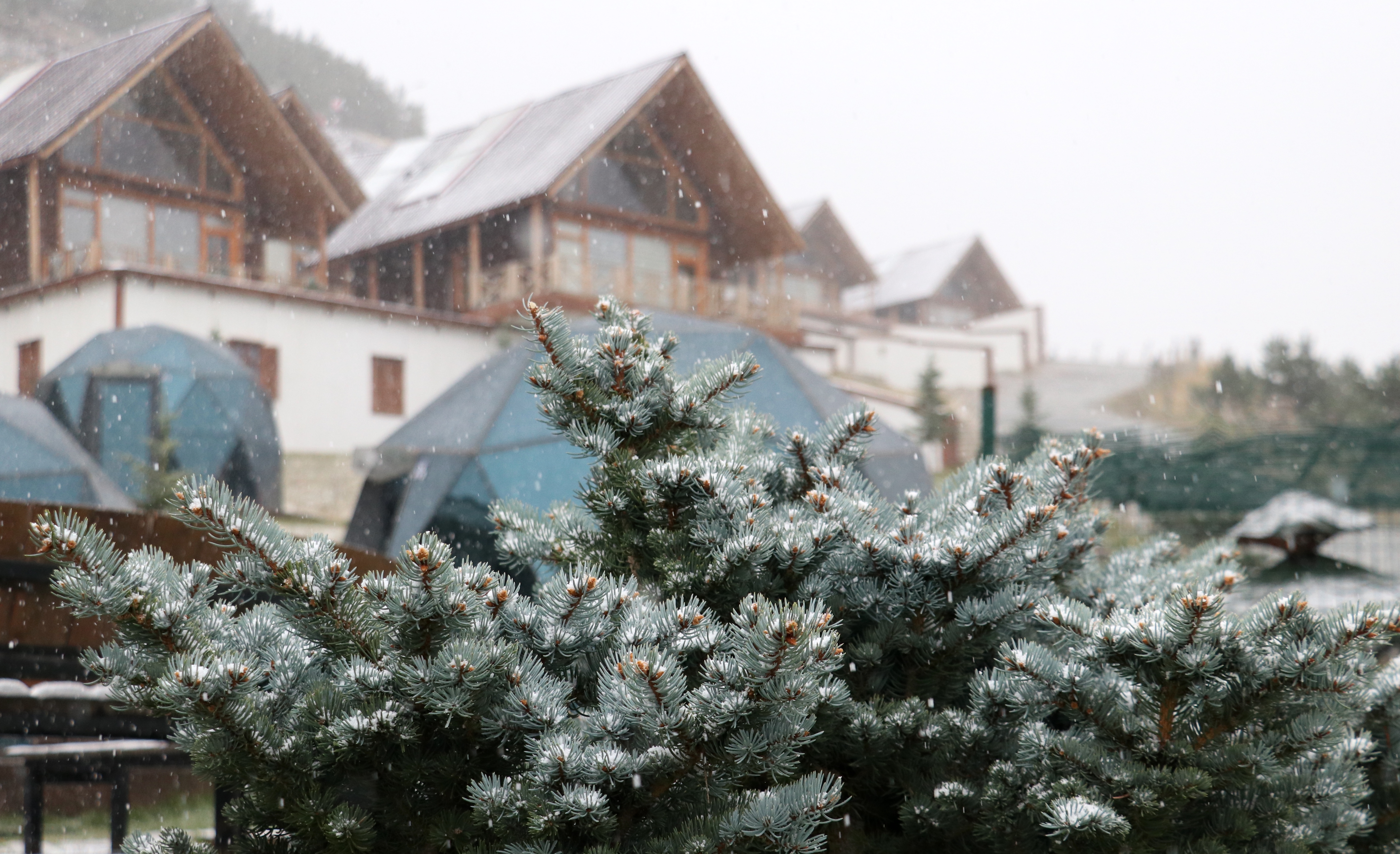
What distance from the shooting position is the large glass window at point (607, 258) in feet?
58.3

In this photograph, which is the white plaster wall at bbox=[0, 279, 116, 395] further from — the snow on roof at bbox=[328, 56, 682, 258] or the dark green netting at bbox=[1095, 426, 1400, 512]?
the dark green netting at bbox=[1095, 426, 1400, 512]

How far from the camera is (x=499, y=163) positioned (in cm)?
1920

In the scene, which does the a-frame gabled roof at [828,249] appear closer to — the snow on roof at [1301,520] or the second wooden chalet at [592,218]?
the second wooden chalet at [592,218]

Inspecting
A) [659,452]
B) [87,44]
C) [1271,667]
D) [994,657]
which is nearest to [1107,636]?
[1271,667]

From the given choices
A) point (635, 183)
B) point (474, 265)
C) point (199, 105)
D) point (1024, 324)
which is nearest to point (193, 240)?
point (199, 105)

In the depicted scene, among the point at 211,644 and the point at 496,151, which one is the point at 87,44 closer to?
the point at 496,151

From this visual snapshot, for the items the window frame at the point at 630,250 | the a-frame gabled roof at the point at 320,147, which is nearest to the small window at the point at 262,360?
the a-frame gabled roof at the point at 320,147

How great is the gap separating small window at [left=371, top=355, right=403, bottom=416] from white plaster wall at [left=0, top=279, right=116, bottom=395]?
12.8ft

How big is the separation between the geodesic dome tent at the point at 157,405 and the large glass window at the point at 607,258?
6.02m

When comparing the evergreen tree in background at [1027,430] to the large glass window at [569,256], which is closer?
the evergreen tree in background at [1027,430]

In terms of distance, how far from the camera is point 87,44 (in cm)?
2417

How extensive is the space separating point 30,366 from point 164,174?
12.2ft

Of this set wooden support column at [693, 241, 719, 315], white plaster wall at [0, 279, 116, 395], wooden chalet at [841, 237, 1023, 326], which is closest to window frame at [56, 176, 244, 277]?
white plaster wall at [0, 279, 116, 395]

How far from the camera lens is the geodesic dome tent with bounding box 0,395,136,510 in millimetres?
10148
